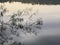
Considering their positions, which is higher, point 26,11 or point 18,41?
point 26,11

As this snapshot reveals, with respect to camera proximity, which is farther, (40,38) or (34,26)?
(34,26)

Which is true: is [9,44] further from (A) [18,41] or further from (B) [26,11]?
(B) [26,11]

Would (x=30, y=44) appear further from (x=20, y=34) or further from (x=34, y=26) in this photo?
(x=34, y=26)

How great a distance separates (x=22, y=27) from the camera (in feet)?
20.5

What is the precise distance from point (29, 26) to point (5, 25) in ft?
1.79

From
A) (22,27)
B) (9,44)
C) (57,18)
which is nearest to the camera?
(9,44)

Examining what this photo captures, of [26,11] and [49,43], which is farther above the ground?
[26,11]

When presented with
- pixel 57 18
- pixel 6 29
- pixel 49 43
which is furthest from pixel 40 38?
pixel 57 18

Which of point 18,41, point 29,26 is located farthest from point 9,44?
point 29,26

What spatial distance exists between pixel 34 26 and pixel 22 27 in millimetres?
328

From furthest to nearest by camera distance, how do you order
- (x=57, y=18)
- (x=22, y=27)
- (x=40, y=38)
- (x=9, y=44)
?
(x=57, y=18), (x=22, y=27), (x=40, y=38), (x=9, y=44)

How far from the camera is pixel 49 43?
17.9ft

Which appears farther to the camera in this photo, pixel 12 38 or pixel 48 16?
pixel 48 16

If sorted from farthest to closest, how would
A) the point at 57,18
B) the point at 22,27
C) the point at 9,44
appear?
the point at 57,18
the point at 22,27
the point at 9,44
